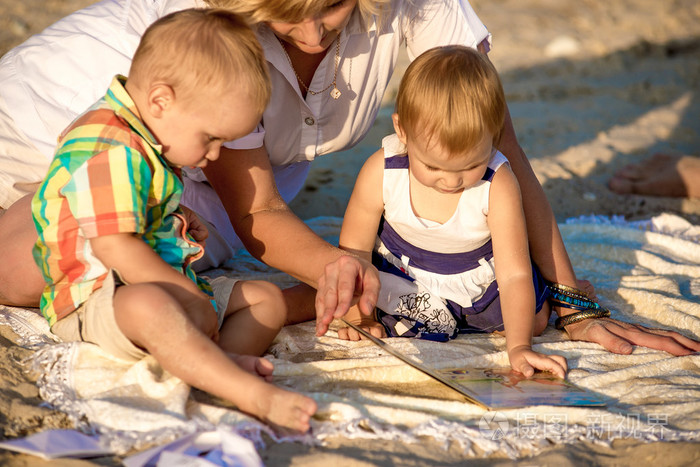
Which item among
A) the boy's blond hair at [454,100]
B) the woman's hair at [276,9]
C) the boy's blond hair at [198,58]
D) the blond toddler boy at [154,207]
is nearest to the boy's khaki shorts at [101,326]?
the blond toddler boy at [154,207]

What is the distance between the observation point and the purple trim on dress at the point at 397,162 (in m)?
2.50

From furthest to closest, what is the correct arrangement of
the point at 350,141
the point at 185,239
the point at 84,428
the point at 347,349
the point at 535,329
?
the point at 350,141 < the point at 535,329 < the point at 347,349 < the point at 185,239 < the point at 84,428

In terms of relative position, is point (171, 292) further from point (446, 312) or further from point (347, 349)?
point (446, 312)

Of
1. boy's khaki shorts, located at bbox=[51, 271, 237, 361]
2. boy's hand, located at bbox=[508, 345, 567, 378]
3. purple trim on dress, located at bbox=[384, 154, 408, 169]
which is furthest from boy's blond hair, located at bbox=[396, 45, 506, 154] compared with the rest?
boy's khaki shorts, located at bbox=[51, 271, 237, 361]

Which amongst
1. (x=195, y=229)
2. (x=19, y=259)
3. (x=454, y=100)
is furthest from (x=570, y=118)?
(x=19, y=259)

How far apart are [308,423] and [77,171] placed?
0.85m

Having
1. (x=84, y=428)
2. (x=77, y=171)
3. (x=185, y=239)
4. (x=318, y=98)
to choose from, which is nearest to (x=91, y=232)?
(x=77, y=171)

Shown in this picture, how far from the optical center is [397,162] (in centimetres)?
250

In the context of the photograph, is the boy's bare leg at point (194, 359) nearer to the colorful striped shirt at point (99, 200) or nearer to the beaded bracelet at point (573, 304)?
the colorful striped shirt at point (99, 200)

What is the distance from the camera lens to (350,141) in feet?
9.57

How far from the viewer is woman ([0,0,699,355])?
2373mm

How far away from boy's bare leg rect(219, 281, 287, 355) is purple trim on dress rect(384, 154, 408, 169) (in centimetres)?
58

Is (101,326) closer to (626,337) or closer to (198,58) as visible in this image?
(198,58)

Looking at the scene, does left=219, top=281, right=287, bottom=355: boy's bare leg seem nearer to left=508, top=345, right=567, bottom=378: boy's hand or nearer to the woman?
the woman
